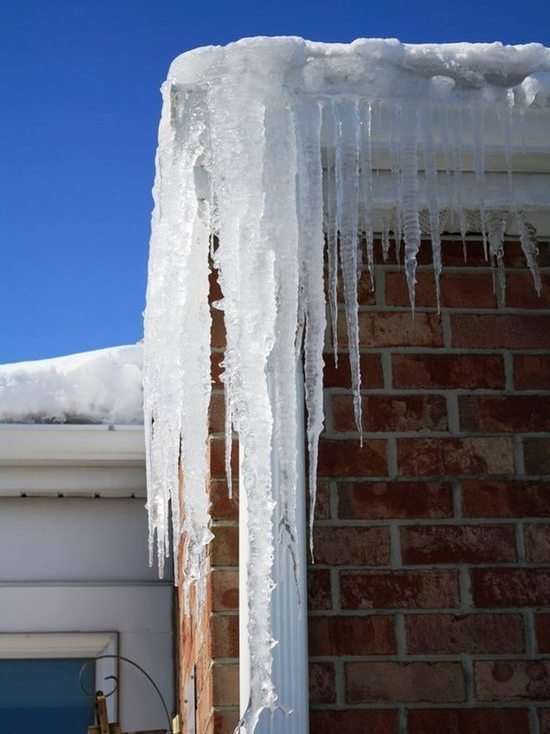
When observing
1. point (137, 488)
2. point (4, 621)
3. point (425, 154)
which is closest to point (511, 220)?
point (425, 154)

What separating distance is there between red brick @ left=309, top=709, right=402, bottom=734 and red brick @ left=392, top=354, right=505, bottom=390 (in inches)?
26.9

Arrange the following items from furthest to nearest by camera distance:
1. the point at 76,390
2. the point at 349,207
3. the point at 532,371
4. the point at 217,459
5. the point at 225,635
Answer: the point at 76,390
the point at 532,371
the point at 217,459
the point at 225,635
the point at 349,207

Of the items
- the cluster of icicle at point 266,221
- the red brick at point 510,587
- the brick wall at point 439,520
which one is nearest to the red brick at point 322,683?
the brick wall at point 439,520

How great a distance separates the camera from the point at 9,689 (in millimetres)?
3670

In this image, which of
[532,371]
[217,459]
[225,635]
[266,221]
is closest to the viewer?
[266,221]

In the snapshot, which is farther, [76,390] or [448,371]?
[76,390]

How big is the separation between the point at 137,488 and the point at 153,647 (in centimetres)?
55

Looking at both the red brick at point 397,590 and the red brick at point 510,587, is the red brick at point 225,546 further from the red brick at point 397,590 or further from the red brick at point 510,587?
the red brick at point 510,587

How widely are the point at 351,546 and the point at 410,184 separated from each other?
0.74 meters

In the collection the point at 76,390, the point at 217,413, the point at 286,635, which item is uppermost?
the point at 76,390

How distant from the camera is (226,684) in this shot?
84.7 inches

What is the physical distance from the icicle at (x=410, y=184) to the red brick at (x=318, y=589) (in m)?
0.59

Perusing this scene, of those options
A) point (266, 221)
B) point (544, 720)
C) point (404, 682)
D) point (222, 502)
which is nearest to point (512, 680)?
point (544, 720)

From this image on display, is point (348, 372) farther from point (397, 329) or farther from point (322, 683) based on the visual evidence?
→ point (322, 683)
